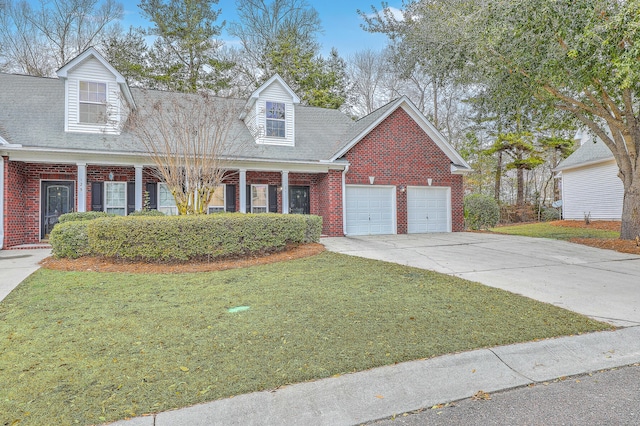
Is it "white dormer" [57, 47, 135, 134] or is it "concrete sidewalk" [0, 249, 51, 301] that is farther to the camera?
"white dormer" [57, 47, 135, 134]

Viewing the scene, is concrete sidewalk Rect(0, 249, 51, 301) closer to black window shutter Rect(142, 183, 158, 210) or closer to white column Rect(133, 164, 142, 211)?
white column Rect(133, 164, 142, 211)

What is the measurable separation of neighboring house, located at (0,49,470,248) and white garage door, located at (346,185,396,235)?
0.13 ft

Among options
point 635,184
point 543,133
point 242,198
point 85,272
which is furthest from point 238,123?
point 543,133

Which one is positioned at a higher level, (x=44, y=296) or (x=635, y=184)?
(x=635, y=184)

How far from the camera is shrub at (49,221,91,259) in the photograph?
8.09 m

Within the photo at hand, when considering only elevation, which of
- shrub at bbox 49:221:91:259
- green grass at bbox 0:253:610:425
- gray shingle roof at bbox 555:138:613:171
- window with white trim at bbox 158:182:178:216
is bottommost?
green grass at bbox 0:253:610:425

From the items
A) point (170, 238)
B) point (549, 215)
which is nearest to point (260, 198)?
point (170, 238)

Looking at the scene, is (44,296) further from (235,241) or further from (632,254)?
(632,254)

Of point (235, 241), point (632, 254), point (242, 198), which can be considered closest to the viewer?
point (235, 241)

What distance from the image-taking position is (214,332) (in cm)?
394

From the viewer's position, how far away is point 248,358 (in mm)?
3359

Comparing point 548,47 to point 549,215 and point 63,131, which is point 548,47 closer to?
point 63,131

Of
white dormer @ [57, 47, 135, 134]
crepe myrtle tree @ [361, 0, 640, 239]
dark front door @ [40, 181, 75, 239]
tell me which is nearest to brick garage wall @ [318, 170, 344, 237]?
crepe myrtle tree @ [361, 0, 640, 239]

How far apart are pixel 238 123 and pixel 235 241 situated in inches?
292
